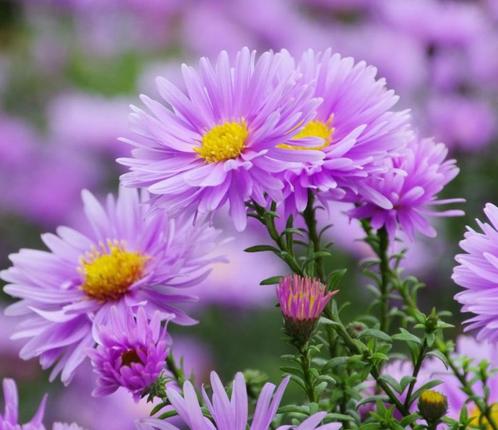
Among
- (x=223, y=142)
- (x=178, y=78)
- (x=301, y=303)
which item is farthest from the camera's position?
(x=178, y=78)

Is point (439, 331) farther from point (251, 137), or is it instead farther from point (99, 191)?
point (99, 191)

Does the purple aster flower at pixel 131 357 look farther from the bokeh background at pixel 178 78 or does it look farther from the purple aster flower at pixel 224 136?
the bokeh background at pixel 178 78

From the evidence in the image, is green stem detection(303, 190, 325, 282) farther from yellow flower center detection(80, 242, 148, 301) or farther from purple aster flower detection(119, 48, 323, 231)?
yellow flower center detection(80, 242, 148, 301)

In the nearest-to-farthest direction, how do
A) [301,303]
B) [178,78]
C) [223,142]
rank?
[301,303], [223,142], [178,78]

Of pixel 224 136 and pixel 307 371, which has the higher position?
pixel 224 136

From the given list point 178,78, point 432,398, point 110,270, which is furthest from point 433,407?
point 178,78

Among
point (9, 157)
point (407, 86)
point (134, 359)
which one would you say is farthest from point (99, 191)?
point (134, 359)

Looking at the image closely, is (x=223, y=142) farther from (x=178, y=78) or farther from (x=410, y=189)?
(x=178, y=78)
